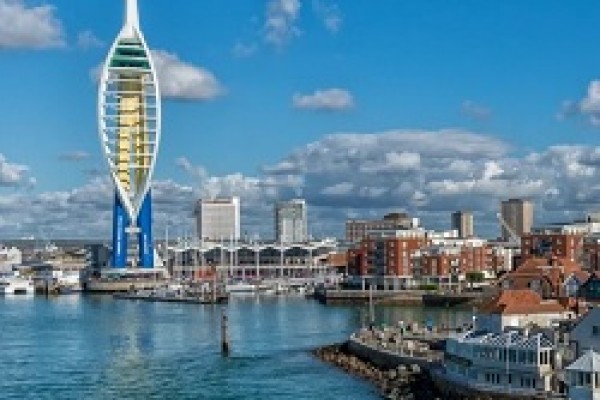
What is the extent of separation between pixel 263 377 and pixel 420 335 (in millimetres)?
7050

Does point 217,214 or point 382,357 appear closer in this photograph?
point 382,357

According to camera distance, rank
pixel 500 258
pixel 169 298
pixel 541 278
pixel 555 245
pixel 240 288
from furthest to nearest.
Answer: pixel 500 258 → pixel 240 288 → pixel 169 298 → pixel 555 245 → pixel 541 278

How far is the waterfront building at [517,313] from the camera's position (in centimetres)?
2891

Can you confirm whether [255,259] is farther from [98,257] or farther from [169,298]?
[169,298]

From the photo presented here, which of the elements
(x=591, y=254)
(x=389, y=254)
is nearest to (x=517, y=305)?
(x=591, y=254)

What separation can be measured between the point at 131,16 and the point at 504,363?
69689mm

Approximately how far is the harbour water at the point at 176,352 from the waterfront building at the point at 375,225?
52.2 metres

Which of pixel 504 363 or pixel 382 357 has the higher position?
pixel 504 363

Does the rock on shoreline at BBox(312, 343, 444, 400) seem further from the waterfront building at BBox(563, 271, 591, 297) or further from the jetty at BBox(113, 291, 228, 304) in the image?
the jetty at BBox(113, 291, 228, 304)

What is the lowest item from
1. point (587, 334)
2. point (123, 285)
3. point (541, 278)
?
point (587, 334)

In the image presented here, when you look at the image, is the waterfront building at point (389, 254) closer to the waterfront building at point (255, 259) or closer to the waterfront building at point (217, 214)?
the waterfront building at point (255, 259)

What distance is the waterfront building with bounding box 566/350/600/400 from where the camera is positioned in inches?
881

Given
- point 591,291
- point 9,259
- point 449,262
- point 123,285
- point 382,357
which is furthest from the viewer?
point 9,259

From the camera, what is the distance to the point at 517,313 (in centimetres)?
2923
